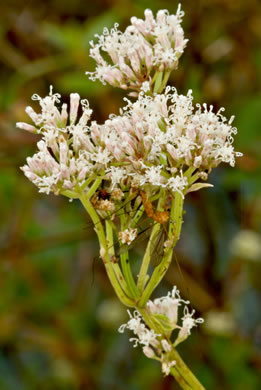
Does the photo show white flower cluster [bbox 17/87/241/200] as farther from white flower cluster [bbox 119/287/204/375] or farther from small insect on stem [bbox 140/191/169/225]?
white flower cluster [bbox 119/287/204/375]

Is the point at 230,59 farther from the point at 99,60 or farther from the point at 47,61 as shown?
the point at 99,60

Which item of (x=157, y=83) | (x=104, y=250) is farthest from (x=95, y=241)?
(x=104, y=250)

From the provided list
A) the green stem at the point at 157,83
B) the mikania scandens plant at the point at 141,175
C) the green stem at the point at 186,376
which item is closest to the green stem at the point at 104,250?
the mikania scandens plant at the point at 141,175

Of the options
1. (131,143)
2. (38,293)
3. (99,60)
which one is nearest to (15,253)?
(38,293)

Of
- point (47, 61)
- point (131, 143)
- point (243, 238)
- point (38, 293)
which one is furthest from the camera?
point (38, 293)

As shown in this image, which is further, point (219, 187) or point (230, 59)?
point (230, 59)

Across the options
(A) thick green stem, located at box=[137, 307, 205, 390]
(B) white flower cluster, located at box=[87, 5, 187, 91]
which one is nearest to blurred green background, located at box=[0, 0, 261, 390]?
(B) white flower cluster, located at box=[87, 5, 187, 91]

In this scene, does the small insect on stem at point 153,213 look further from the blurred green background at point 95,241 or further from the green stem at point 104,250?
the blurred green background at point 95,241
